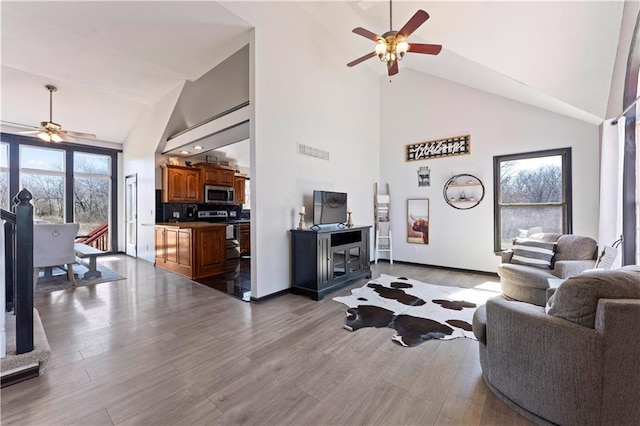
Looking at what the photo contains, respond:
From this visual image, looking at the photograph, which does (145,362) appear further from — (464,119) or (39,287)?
(464,119)

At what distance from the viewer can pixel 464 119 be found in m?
5.17

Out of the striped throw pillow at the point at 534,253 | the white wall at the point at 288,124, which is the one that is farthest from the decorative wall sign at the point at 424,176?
the striped throw pillow at the point at 534,253

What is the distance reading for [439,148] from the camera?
5.46m

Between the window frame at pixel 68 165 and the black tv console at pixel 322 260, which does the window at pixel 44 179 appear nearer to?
the window frame at pixel 68 165

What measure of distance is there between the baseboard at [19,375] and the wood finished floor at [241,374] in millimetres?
54

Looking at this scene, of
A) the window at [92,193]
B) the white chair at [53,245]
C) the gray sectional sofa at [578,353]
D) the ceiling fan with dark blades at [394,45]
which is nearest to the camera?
the gray sectional sofa at [578,353]

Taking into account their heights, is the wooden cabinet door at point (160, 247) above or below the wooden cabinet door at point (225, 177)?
below

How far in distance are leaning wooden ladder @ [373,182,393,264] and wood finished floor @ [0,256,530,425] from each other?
3.22m

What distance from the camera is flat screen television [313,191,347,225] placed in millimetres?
4234

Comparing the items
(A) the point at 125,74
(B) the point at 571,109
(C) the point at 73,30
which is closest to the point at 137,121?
(A) the point at 125,74

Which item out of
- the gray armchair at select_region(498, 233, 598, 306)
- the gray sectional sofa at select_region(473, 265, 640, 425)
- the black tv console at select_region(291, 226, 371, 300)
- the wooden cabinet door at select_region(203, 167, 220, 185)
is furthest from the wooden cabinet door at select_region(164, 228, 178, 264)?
the gray armchair at select_region(498, 233, 598, 306)

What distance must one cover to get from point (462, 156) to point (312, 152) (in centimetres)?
301

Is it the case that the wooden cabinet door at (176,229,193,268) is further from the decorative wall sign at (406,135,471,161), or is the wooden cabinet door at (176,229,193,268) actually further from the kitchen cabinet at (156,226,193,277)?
the decorative wall sign at (406,135,471,161)

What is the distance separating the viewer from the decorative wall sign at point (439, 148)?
5184 mm
